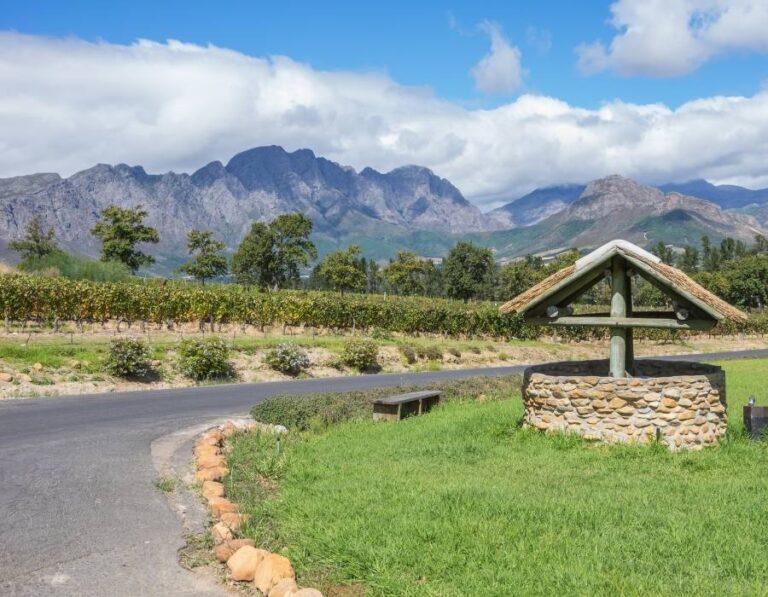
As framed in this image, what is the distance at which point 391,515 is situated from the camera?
24.4 ft

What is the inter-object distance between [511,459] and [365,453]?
2371mm

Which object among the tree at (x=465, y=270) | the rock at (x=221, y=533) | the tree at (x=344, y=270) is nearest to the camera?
the rock at (x=221, y=533)

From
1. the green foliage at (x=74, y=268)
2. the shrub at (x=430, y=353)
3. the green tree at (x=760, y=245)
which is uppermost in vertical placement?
the green tree at (x=760, y=245)

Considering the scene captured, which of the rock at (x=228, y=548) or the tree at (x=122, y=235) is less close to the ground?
the tree at (x=122, y=235)

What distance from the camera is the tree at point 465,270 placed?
11450 cm

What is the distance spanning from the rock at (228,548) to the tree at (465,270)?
355 feet

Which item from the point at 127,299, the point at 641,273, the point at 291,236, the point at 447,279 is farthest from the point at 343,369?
the point at 447,279

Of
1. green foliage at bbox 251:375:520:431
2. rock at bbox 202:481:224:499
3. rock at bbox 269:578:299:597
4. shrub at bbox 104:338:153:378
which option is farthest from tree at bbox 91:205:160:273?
rock at bbox 269:578:299:597

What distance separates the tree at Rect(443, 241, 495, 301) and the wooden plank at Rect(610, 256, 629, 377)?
10130cm

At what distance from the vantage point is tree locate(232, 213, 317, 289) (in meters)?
90.2

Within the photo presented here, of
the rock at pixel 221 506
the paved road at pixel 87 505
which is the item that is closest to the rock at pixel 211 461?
the paved road at pixel 87 505

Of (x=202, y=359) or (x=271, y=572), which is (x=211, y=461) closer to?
(x=271, y=572)

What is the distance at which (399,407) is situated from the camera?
15.9m

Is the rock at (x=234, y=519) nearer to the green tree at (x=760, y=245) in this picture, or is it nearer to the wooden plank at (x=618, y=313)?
the wooden plank at (x=618, y=313)
